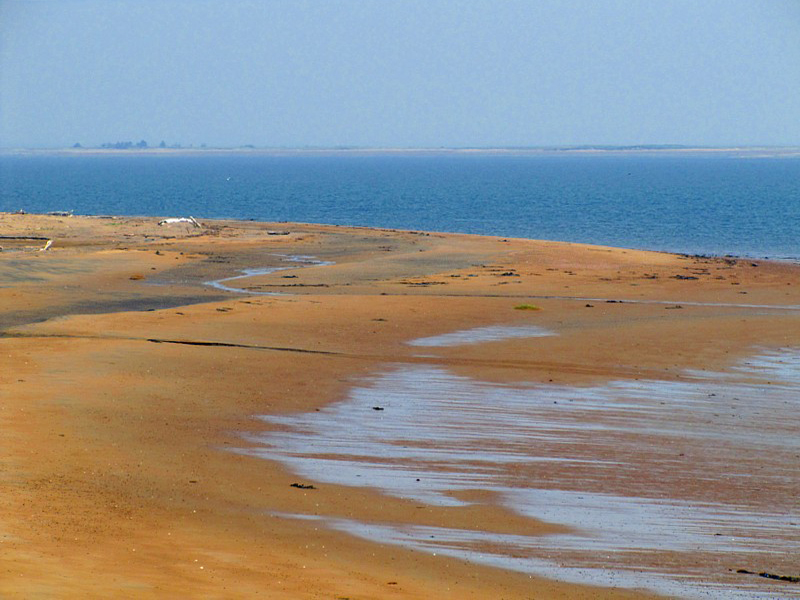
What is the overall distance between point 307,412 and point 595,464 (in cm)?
404

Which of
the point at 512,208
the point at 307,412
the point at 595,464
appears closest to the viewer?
the point at 595,464

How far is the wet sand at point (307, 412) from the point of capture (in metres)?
7.84

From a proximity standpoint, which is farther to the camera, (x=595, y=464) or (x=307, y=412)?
(x=307, y=412)

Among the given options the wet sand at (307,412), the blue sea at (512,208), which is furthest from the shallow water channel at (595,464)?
the blue sea at (512,208)

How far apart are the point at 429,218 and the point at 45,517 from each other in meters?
60.0

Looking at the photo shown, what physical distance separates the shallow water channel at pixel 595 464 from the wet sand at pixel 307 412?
60mm

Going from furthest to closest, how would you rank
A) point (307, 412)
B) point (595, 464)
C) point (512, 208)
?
point (512, 208) < point (307, 412) < point (595, 464)

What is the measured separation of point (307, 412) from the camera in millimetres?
13484

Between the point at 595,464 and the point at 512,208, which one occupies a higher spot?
the point at 512,208

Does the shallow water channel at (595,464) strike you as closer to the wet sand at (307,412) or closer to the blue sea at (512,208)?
the wet sand at (307,412)

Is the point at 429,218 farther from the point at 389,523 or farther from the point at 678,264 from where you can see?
the point at 389,523

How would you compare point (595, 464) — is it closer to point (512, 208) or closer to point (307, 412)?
point (307, 412)

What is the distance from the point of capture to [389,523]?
9078 millimetres

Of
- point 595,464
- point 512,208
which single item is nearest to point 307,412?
point 595,464
